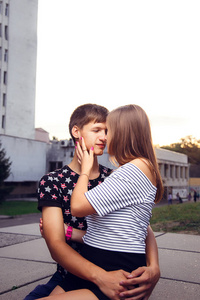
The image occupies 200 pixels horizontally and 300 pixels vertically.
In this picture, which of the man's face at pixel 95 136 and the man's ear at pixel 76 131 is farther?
the man's ear at pixel 76 131

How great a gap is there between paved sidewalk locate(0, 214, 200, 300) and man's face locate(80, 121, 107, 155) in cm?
144

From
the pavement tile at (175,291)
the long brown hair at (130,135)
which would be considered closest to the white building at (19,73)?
the pavement tile at (175,291)

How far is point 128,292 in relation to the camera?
1828 millimetres

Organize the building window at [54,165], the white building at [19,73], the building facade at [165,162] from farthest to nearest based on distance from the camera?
the white building at [19,73] → the building window at [54,165] → the building facade at [165,162]

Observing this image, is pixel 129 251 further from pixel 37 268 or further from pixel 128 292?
pixel 37 268

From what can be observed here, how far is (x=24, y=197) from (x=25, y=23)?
80.7 ft

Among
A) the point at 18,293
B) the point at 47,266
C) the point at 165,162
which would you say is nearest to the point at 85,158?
the point at 18,293

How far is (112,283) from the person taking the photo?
1.82 metres

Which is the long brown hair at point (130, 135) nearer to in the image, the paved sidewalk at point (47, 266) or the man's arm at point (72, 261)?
the man's arm at point (72, 261)

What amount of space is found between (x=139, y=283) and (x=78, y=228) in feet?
2.23

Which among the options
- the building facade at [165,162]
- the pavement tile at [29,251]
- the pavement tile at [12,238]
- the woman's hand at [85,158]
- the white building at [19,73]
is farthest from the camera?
the white building at [19,73]

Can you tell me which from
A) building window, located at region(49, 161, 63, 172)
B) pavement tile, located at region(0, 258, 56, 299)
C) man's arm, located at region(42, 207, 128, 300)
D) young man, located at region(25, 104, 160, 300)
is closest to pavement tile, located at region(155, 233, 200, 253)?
pavement tile, located at region(0, 258, 56, 299)

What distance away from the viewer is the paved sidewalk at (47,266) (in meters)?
3.19

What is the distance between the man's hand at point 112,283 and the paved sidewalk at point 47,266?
1.34m
